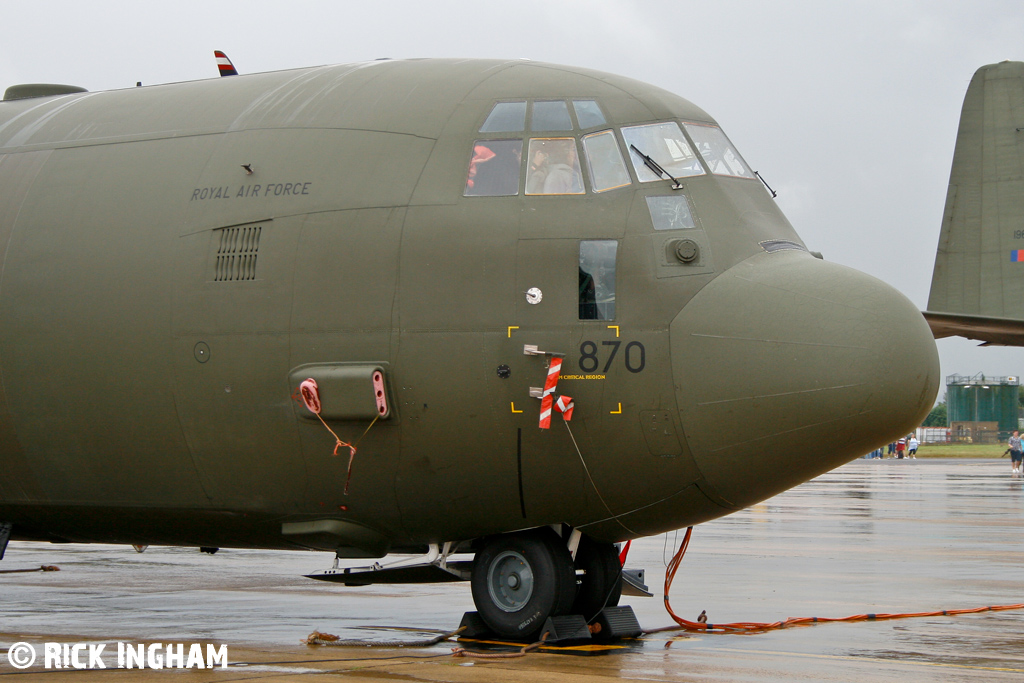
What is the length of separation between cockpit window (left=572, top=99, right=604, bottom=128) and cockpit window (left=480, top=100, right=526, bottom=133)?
0.46 metres

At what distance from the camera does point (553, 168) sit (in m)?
10.0

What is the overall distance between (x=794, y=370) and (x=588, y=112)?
2.85 meters

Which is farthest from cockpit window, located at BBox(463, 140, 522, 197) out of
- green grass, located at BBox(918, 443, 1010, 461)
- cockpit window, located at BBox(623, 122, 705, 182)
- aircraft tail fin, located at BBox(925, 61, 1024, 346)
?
green grass, located at BBox(918, 443, 1010, 461)

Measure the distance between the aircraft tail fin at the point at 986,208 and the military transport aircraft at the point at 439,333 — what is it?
28.2 meters

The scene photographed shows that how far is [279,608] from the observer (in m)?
13.3

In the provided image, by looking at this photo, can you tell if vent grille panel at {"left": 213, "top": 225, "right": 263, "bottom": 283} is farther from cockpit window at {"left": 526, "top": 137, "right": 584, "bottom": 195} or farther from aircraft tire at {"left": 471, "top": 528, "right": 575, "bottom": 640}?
aircraft tire at {"left": 471, "top": 528, "right": 575, "bottom": 640}

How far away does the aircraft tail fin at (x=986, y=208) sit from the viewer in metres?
36.0

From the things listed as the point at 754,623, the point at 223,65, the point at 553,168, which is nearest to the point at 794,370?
the point at 553,168

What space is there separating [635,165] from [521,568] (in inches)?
138

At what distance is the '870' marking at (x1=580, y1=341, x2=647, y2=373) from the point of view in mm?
9406

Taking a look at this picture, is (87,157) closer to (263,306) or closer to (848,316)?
(263,306)

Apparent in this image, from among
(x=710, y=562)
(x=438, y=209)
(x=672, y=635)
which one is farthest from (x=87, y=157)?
(x=710, y=562)

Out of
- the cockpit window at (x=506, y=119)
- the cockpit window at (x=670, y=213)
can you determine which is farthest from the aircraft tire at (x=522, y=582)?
the cockpit window at (x=506, y=119)

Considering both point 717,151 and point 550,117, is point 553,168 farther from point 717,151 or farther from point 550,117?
point 717,151
